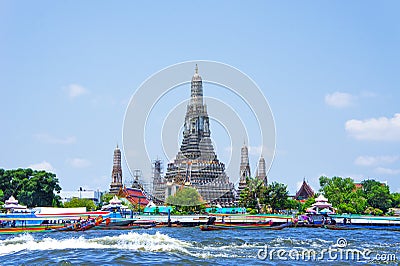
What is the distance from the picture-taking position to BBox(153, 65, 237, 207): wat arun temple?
8281 centimetres

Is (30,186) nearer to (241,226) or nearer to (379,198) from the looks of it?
(241,226)

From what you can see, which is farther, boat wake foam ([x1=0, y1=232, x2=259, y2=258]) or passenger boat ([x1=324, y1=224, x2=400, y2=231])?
passenger boat ([x1=324, y1=224, x2=400, y2=231])

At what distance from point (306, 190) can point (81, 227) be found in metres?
63.4

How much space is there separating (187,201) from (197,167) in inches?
634

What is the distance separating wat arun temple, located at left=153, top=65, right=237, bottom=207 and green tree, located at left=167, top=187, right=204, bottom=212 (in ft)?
32.3

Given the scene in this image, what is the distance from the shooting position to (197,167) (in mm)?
84688

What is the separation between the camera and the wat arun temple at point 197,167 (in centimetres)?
8281

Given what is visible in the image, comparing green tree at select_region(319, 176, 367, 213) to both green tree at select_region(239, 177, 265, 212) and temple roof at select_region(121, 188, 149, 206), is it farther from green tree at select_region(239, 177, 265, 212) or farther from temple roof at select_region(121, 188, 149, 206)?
temple roof at select_region(121, 188, 149, 206)

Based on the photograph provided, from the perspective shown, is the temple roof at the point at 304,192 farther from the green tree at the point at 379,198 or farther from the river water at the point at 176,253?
the river water at the point at 176,253

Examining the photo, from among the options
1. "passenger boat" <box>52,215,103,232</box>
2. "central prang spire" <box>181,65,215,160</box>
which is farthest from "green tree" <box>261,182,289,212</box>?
"passenger boat" <box>52,215,103,232</box>

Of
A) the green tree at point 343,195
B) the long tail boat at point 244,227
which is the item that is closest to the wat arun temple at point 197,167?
the green tree at point 343,195

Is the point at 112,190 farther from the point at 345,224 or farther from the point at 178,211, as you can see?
the point at 345,224

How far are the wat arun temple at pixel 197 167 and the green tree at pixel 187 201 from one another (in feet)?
32.3

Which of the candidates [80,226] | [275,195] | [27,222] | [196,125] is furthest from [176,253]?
[196,125]
